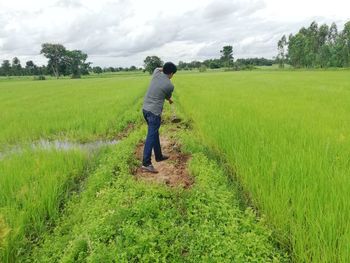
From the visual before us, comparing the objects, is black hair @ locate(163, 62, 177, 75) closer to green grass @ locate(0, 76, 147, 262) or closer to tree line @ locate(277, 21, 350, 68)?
green grass @ locate(0, 76, 147, 262)

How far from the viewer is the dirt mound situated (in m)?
4.40

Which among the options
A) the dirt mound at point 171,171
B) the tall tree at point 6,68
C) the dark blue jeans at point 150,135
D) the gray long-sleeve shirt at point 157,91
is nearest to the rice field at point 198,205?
the dirt mound at point 171,171

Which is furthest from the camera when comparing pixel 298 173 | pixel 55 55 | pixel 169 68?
pixel 55 55

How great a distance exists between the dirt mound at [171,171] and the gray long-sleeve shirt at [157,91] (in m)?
0.97

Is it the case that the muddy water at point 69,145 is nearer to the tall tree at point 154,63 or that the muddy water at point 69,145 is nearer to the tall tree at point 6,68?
the tall tree at point 154,63

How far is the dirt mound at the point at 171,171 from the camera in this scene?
4403mm

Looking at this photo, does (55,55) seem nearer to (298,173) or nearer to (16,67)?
(16,67)

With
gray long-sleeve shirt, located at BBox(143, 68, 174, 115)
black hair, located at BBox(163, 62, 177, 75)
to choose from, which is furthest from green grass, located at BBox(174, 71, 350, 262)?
black hair, located at BBox(163, 62, 177, 75)

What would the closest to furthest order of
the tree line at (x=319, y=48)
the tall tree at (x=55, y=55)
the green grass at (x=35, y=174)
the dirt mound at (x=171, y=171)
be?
the green grass at (x=35, y=174)
the dirt mound at (x=171, y=171)
the tree line at (x=319, y=48)
the tall tree at (x=55, y=55)

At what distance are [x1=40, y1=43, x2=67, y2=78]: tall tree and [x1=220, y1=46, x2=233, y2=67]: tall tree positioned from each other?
47346 mm

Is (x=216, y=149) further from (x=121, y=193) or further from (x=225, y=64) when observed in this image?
(x=225, y=64)

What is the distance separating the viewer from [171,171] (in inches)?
191

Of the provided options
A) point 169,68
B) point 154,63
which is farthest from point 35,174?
point 154,63

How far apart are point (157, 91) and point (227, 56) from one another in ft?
302
